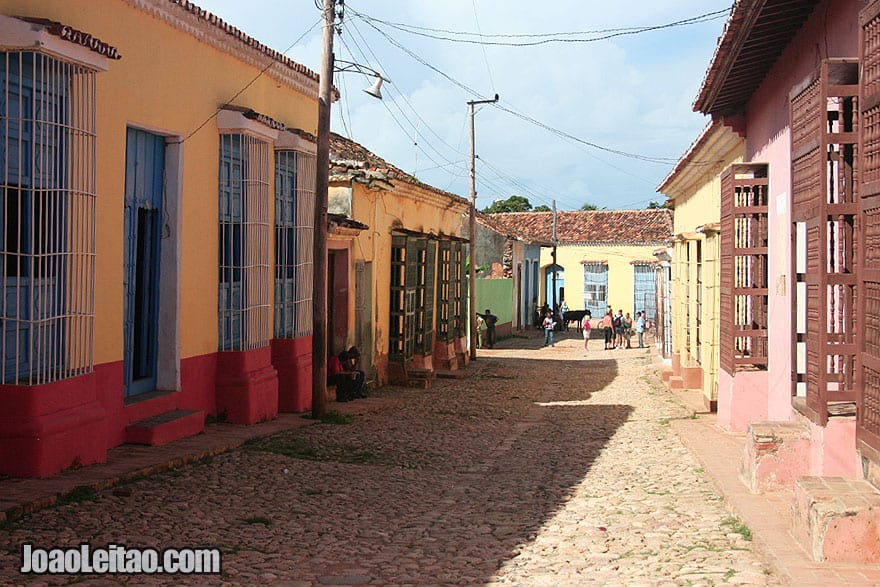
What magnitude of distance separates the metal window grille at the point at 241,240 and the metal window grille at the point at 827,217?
5.82 metres

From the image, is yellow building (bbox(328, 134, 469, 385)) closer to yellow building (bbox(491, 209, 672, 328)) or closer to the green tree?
yellow building (bbox(491, 209, 672, 328))

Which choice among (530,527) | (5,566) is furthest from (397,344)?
(5,566)

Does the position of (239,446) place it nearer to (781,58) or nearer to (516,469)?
(516,469)

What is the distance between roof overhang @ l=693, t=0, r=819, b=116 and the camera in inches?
281

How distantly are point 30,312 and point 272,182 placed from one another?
4870 mm

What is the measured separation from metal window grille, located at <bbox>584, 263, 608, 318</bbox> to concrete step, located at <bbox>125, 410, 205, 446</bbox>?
3363 centimetres

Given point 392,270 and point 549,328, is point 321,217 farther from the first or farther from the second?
point 549,328

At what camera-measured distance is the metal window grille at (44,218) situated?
6457 mm

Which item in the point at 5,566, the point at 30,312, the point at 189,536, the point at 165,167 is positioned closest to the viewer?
the point at 5,566

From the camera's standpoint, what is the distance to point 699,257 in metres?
14.7

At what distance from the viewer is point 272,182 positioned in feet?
36.4

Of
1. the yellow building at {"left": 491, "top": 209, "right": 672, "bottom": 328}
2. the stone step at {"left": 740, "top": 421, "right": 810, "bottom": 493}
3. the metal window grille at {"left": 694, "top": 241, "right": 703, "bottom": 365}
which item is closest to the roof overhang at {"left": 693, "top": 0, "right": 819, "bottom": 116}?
the stone step at {"left": 740, "top": 421, "right": 810, "bottom": 493}

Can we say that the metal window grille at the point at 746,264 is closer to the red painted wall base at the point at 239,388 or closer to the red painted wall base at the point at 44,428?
the red painted wall base at the point at 239,388

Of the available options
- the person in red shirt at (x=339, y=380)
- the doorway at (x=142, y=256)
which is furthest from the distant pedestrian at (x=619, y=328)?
the doorway at (x=142, y=256)
